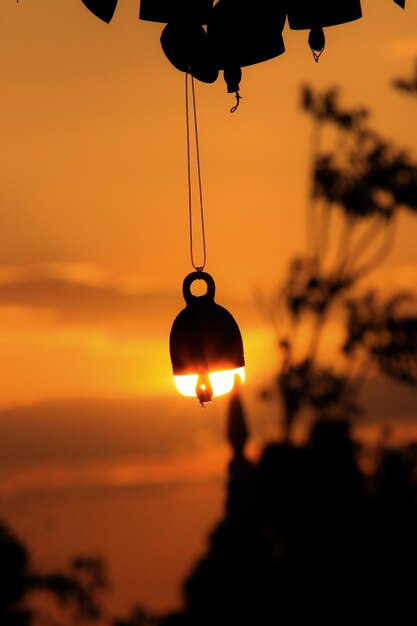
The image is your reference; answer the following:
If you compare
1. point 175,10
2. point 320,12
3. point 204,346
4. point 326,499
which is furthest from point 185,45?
point 326,499

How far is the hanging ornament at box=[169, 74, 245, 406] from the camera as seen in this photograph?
16.7ft

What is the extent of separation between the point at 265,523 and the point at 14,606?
435 cm

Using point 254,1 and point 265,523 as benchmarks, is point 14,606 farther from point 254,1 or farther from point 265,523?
point 254,1

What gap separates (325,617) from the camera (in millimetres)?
19203

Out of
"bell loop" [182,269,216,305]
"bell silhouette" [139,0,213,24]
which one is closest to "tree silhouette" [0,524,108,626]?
"bell loop" [182,269,216,305]

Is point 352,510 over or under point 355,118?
→ under

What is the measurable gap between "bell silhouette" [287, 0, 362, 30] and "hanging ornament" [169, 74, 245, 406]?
1.61 m

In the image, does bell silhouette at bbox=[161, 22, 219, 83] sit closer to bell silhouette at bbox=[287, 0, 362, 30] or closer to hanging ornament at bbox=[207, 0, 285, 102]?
hanging ornament at bbox=[207, 0, 285, 102]

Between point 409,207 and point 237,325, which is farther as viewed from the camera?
point 409,207

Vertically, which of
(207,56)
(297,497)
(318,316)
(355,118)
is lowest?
(207,56)

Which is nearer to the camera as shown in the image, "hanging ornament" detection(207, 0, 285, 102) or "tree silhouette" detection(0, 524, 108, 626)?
"hanging ornament" detection(207, 0, 285, 102)

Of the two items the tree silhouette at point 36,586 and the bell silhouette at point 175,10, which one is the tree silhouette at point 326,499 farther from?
the bell silhouette at point 175,10

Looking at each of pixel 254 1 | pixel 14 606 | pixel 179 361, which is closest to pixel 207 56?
pixel 254 1

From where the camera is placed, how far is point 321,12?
3.41 metres
